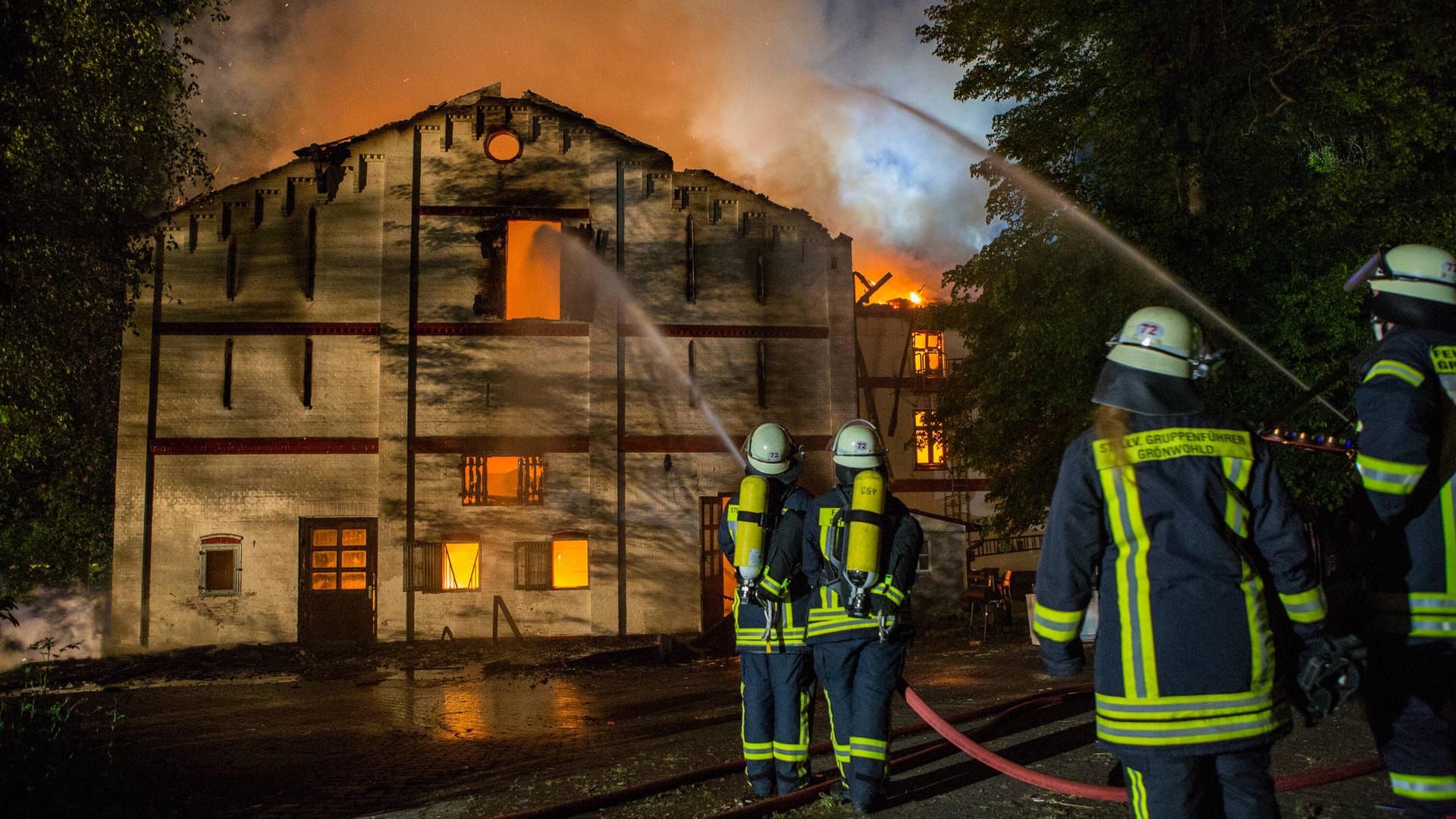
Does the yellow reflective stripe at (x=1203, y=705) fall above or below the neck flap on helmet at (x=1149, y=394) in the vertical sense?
below

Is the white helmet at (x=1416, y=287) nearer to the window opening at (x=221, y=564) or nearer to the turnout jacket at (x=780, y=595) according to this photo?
the turnout jacket at (x=780, y=595)

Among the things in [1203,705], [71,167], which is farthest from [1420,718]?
[71,167]

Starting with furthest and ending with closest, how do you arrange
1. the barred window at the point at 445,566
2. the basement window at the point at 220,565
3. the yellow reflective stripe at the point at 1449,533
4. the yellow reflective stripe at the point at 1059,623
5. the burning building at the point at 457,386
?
1. the barred window at the point at 445,566
2. the burning building at the point at 457,386
3. the basement window at the point at 220,565
4. the yellow reflective stripe at the point at 1449,533
5. the yellow reflective stripe at the point at 1059,623

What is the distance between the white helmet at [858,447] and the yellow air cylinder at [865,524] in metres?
0.30

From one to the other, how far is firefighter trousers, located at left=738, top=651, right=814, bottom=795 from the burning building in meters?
12.6

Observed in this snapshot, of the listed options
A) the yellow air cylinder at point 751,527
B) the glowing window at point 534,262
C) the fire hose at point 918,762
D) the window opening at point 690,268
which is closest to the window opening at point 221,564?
the glowing window at point 534,262

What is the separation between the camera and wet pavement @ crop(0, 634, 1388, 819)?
562 centimetres

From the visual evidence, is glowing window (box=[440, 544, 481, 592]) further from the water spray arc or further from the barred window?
the water spray arc

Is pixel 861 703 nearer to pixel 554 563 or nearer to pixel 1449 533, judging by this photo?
pixel 1449 533

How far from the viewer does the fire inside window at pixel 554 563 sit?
17750mm

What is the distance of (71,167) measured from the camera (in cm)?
1256

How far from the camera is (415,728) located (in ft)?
31.3

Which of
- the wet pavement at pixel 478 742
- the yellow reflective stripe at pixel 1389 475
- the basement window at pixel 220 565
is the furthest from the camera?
the basement window at pixel 220 565

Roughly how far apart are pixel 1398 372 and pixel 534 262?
60.5 ft
